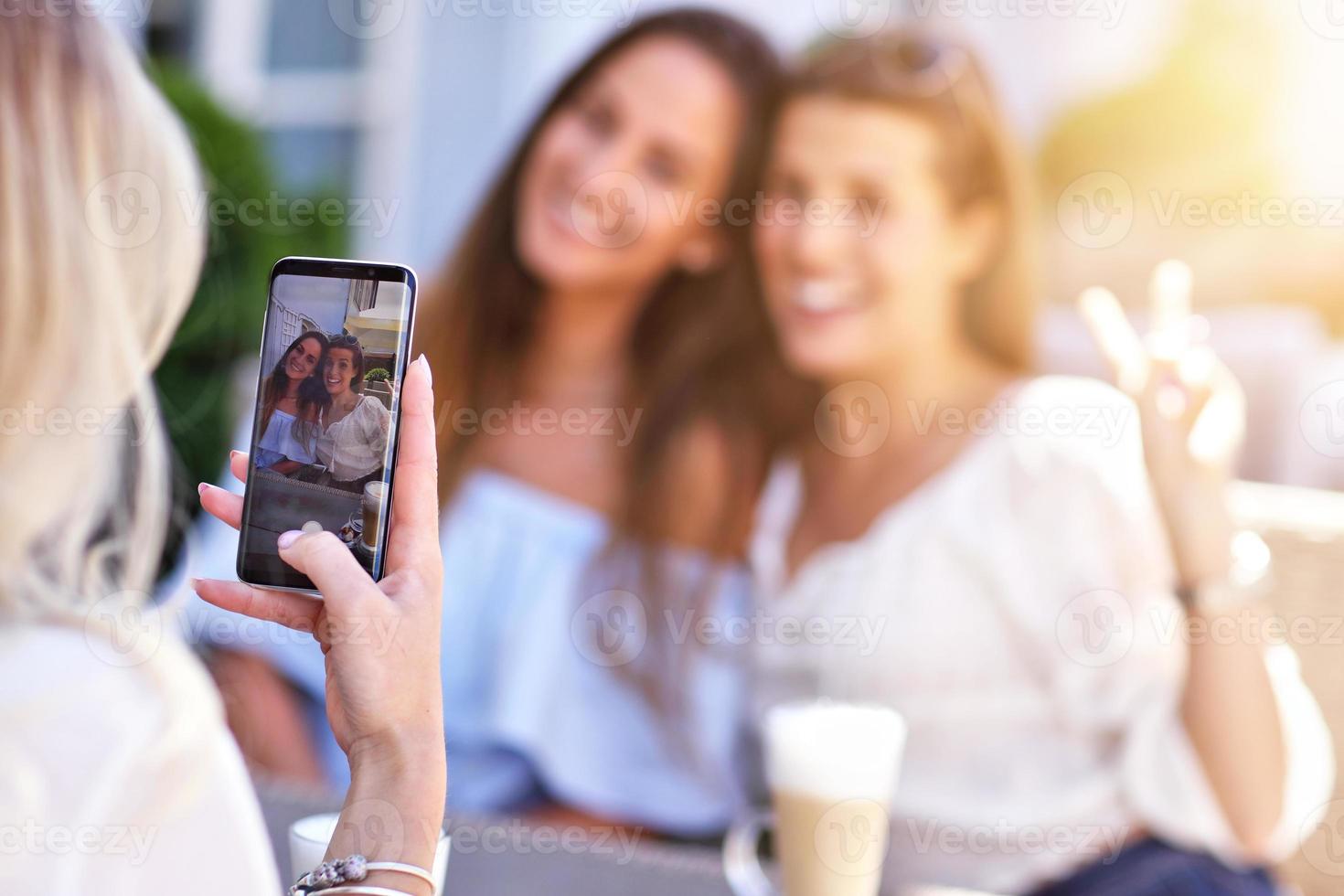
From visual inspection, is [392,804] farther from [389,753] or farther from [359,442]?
[359,442]

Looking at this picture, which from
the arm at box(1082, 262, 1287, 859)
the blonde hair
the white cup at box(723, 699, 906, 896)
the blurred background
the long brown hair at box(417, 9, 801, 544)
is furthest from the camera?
the long brown hair at box(417, 9, 801, 544)

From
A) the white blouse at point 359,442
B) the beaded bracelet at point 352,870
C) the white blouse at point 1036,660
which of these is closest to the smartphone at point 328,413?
the white blouse at point 359,442

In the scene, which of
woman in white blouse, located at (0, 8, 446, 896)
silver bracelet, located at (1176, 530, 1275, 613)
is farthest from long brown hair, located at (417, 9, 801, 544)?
woman in white blouse, located at (0, 8, 446, 896)

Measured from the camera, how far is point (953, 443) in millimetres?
1776

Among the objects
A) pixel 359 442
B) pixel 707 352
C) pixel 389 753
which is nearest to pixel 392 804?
pixel 389 753

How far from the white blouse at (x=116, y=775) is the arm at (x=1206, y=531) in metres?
1.27

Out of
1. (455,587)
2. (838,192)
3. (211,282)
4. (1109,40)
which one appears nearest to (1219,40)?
(1109,40)

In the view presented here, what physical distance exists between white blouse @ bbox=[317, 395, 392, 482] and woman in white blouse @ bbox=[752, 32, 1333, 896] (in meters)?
1.29

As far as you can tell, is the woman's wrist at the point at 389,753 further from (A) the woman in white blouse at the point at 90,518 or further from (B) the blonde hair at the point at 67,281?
(B) the blonde hair at the point at 67,281

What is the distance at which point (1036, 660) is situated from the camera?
5.52 ft

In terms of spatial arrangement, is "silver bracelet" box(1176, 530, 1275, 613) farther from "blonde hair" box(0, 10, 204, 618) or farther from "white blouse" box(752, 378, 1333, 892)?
"blonde hair" box(0, 10, 204, 618)

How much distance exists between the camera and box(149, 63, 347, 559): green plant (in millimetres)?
2438

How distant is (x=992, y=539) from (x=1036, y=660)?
177 mm

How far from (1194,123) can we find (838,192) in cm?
75
